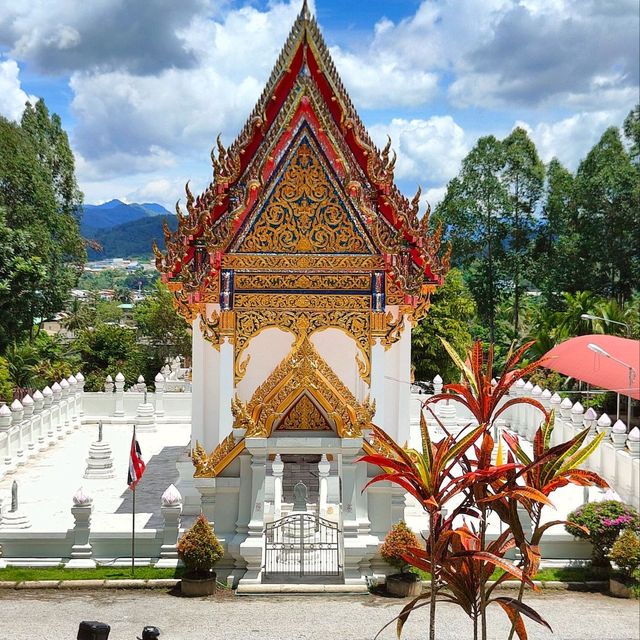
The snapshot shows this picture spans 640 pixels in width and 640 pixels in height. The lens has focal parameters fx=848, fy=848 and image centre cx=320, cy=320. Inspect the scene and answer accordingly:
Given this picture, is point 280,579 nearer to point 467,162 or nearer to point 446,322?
point 446,322

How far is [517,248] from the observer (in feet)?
132

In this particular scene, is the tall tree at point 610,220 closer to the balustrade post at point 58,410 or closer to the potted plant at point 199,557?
the balustrade post at point 58,410

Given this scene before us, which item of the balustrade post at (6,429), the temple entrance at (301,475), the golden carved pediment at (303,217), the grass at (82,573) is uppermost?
the golden carved pediment at (303,217)

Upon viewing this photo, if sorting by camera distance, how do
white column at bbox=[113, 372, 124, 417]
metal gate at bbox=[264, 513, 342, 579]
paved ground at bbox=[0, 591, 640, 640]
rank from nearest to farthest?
paved ground at bbox=[0, 591, 640, 640] → metal gate at bbox=[264, 513, 342, 579] → white column at bbox=[113, 372, 124, 417]

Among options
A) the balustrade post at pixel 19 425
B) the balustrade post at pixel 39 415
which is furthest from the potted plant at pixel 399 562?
the balustrade post at pixel 39 415

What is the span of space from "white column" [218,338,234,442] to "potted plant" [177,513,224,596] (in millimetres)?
2179

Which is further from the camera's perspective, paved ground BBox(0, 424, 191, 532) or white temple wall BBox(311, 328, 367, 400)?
white temple wall BBox(311, 328, 367, 400)

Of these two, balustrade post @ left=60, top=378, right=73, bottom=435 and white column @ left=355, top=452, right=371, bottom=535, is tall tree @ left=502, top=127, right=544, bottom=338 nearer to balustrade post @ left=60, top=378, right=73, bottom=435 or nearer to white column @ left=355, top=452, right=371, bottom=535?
balustrade post @ left=60, top=378, right=73, bottom=435

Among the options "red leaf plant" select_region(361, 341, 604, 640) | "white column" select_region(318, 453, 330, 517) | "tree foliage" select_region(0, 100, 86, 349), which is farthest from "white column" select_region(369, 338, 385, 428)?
"tree foliage" select_region(0, 100, 86, 349)

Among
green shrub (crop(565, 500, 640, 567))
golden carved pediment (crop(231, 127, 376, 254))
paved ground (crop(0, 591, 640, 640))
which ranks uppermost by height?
golden carved pediment (crop(231, 127, 376, 254))

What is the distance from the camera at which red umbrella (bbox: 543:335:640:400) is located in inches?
803

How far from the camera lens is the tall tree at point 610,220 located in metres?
34.7

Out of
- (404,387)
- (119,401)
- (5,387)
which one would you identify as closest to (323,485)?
(404,387)

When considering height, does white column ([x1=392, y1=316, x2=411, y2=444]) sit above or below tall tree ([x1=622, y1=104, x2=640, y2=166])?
below
